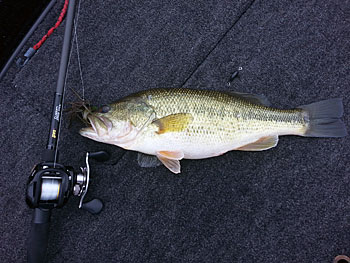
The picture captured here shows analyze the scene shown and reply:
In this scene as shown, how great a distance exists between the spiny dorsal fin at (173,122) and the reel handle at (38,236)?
0.75 metres

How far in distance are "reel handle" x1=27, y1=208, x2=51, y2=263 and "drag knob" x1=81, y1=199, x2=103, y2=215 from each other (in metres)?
0.21

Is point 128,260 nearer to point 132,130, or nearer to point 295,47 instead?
point 132,130

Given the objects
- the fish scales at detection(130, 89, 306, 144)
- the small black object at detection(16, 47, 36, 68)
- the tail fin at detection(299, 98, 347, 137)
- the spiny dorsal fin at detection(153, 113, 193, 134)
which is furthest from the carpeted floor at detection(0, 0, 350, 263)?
the spiny dorsal fin at detection(153, 113, 193, 134)

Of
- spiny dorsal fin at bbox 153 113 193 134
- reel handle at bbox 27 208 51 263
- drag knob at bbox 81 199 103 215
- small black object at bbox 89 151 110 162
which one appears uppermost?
spiny dorsal fin at bbox 153 113 193 134

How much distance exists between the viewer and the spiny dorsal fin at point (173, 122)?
139 centimetres

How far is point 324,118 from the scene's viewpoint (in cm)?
158

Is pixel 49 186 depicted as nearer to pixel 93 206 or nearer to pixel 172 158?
pixel 93 206

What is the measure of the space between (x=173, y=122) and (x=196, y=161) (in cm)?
42

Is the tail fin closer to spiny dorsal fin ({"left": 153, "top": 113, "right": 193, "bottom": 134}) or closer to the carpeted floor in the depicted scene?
the carpeted floor

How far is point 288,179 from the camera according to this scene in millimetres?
1691

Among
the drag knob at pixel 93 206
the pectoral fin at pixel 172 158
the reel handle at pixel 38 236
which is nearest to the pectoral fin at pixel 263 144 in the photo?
the pectoral fin at pixel 172 158

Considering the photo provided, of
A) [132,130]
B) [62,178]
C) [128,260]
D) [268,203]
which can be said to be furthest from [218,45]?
[128,260]

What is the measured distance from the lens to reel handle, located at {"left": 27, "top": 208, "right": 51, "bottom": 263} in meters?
1.41

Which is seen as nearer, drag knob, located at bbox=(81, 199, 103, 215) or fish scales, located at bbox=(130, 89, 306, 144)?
fish scales, located at bbox=(130, 89, 306, 144)
